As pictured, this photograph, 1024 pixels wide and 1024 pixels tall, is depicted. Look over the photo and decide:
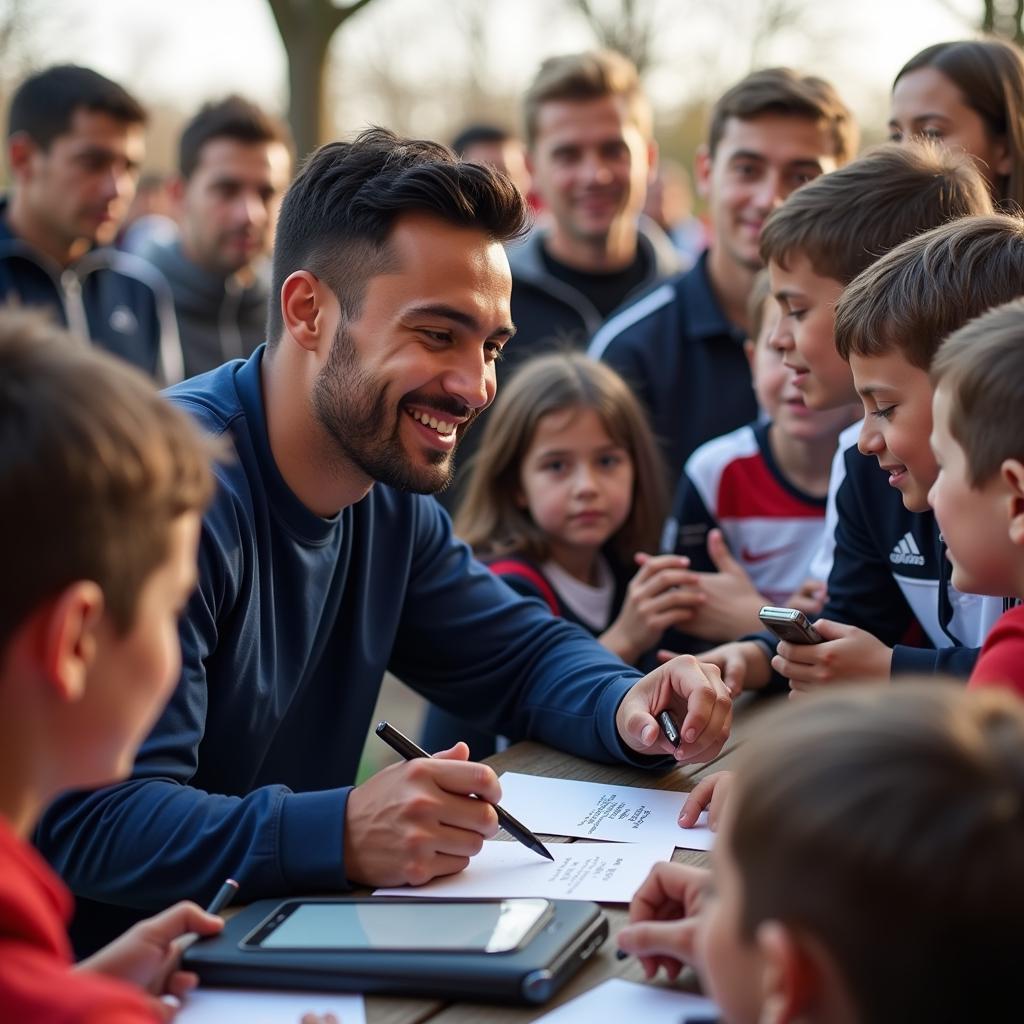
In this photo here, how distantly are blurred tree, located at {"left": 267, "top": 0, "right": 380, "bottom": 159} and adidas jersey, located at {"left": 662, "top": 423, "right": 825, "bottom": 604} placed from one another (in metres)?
6.14

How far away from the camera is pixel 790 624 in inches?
88.4

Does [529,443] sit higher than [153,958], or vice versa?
[529,443]

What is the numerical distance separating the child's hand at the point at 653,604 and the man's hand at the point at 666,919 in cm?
143

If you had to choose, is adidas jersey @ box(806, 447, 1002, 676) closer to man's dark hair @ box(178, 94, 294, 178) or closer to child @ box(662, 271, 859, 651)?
child @ box(662, 271, 859, 651)

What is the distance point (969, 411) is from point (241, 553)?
1122mm

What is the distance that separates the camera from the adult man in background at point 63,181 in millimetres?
5102

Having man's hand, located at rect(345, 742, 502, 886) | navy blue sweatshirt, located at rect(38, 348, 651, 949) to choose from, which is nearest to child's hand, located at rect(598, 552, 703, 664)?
navy blue sweatshirt, located at rect(38, 348, 651, 949)

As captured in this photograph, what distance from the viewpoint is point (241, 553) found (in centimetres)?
213

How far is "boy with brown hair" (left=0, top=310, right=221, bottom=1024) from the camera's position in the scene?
111cm

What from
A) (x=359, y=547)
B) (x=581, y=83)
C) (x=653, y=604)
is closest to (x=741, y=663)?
(x=653, y=604)

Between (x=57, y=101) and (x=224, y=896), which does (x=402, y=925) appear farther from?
(x=57, y=101)

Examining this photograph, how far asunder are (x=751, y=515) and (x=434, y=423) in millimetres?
1228

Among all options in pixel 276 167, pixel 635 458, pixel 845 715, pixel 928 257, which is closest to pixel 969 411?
pixel 928 257

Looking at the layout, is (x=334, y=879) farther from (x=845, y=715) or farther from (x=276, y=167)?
(x=276, y=167)
